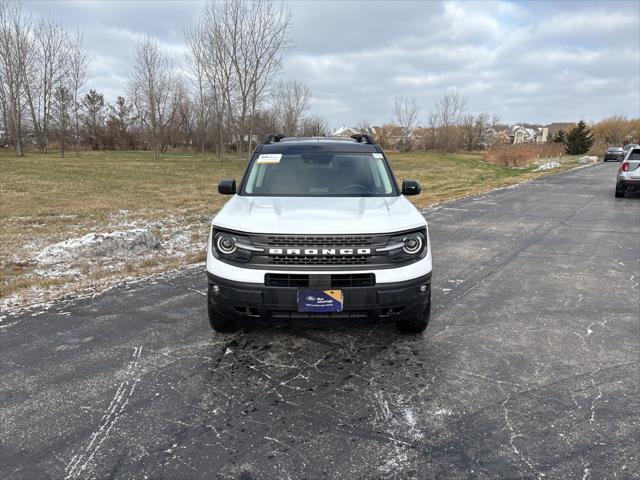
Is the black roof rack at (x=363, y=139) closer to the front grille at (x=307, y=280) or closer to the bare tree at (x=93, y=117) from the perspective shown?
the front grille at (x=307, y=280)

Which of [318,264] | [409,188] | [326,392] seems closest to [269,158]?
[409,188]

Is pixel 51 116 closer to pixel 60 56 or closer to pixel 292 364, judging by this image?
pixel 60 56

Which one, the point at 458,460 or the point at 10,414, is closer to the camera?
the point at 458,460

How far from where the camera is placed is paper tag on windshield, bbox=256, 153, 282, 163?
486cm

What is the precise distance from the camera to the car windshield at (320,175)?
14.7ft

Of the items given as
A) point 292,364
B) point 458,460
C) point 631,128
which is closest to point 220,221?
point 292,364

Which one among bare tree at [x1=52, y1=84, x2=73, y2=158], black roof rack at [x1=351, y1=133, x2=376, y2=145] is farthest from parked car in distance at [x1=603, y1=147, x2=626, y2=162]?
bare tree at [x1=52, y1=84, x2=73, y2=158]

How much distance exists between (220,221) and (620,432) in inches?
123

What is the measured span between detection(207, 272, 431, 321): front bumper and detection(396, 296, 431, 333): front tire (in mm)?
484

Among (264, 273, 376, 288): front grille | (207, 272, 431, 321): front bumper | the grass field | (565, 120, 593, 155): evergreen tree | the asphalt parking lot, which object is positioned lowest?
the asphalt parking lot

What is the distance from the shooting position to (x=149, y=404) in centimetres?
299

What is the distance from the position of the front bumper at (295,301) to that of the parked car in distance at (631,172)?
14531 millimetres

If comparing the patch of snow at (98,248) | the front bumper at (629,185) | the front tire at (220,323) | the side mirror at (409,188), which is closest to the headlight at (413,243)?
the side mirror at (409,188)

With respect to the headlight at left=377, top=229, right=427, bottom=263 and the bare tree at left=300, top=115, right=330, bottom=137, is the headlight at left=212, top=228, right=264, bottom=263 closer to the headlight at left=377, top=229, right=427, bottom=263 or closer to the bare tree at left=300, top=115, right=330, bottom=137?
the headlight at left=377, top=229, right=427, bottom=263
